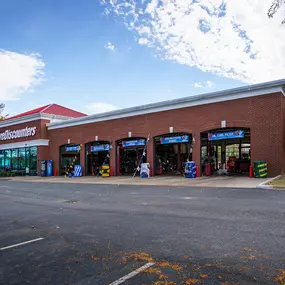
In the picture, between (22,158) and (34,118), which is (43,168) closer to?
(22,158)

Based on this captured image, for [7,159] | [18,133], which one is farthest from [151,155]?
[7,159]

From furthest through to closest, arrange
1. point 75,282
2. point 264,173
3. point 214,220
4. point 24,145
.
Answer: point 24,145 < point 264,173 < point 214,220 < point 75,282

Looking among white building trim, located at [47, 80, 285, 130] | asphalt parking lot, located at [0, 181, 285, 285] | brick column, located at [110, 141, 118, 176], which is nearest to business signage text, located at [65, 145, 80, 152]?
white building trim, located at [47, 80, 285, 130]

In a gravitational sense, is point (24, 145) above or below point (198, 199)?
above

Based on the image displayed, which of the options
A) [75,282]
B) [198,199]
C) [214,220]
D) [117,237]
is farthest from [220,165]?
[75,282]

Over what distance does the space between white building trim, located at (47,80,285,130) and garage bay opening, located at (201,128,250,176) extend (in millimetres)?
2442

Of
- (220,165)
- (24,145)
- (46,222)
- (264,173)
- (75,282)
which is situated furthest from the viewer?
(24,145)

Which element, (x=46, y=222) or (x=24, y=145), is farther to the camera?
(x=24, y=145)

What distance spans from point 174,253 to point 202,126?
17.4 m

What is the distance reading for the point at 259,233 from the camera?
5.93 m

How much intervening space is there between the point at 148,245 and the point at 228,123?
16.2 meters

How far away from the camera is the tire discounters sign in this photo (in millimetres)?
35594

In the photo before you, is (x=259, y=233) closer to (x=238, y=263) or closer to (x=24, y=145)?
(x=238, y=263)

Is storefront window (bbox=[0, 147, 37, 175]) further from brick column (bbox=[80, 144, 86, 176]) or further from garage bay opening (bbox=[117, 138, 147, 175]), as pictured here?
garage bay opening (bbox=[117, 138, 147, 175])
